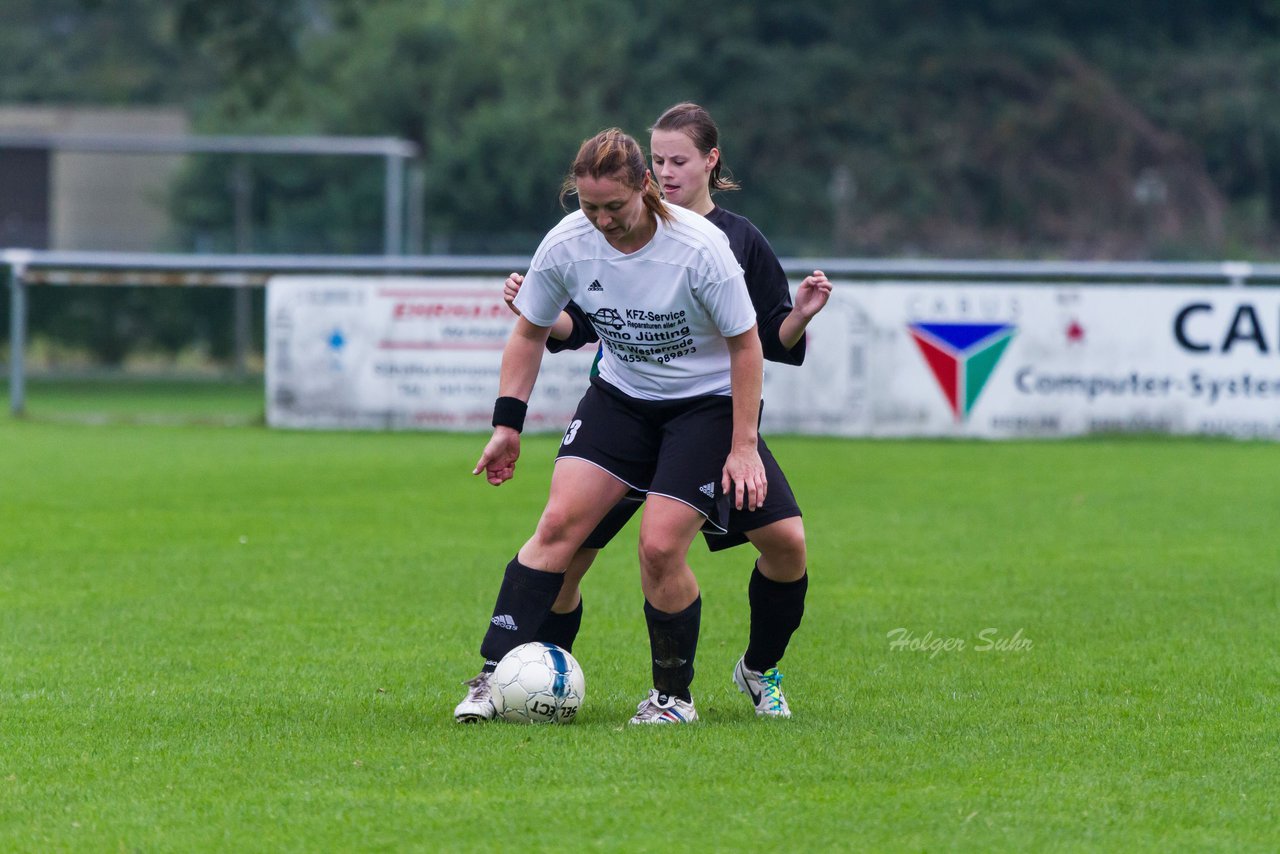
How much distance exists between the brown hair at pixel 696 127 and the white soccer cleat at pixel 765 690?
155 centimetres

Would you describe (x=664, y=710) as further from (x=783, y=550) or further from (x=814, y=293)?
(x=814, y=293)

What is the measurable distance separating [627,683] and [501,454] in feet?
3.44

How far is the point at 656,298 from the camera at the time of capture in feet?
17.0

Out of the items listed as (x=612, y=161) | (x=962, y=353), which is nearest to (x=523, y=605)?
(x=612, y=161)

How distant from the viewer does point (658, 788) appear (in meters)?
4.48

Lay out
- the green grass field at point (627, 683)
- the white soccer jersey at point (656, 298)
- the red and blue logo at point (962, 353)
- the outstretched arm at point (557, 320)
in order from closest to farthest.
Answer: the green grass field at point (627, 683), the white soccer jersey at point (656, 298), the outstretched arm at point (557, 320), the red and blue logo at point (962, 353)

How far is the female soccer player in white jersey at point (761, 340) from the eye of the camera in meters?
5.52

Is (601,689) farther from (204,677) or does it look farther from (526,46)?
(526,46)

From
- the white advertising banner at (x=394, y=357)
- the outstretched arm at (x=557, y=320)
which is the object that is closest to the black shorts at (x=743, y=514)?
the outstretched arm at (x=557, y=320)

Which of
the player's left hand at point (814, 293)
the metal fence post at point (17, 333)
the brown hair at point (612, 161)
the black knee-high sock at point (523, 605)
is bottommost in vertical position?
the metal fence post at point (17, 333)

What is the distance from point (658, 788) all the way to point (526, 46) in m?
44.5

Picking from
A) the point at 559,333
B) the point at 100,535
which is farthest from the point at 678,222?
the point at 100,535

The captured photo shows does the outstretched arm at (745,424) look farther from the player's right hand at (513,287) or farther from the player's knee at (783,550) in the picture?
the player's right hand at (513,287)

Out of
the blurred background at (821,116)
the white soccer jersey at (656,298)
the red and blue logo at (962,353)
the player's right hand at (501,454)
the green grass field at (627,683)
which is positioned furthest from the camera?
the blurred background at (821,116)
